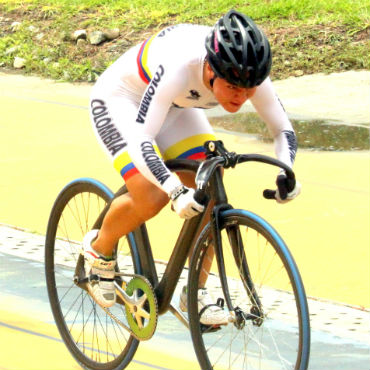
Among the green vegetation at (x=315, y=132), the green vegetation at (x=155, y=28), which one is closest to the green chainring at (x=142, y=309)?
the green vegetation at (x=315, y=132)

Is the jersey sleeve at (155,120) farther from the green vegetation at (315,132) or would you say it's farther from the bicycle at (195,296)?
the green vegetation at (315,132)

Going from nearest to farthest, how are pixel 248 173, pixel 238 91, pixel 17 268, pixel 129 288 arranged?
pixel 238 91, pixel 129 288, pixel 17 268, pixel 248 173

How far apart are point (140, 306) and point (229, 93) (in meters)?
1.03

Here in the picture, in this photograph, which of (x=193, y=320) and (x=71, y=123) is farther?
(x=71, y=123)

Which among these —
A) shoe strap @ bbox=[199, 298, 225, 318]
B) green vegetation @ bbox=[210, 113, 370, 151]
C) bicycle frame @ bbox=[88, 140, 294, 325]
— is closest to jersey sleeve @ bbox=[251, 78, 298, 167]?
bicycle frame @ bbox=[88, 140, 294, 325]

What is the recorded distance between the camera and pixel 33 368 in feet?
16.8

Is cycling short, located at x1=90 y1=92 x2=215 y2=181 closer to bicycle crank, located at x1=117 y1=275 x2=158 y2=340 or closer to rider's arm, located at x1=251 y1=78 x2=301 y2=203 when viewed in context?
rider's arm, located at x1=251 y1=78 x2=301 y2=203

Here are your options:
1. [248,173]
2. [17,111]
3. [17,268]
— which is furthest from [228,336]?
[17,111]

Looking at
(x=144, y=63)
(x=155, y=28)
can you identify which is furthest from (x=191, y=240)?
(x=155, y=28)

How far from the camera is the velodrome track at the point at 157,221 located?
5418mm

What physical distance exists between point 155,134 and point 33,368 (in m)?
1.33

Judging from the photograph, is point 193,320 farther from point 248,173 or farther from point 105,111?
point 248,173

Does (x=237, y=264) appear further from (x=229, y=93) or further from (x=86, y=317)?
(x=86, y=317)

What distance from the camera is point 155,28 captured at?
15.6 meters
